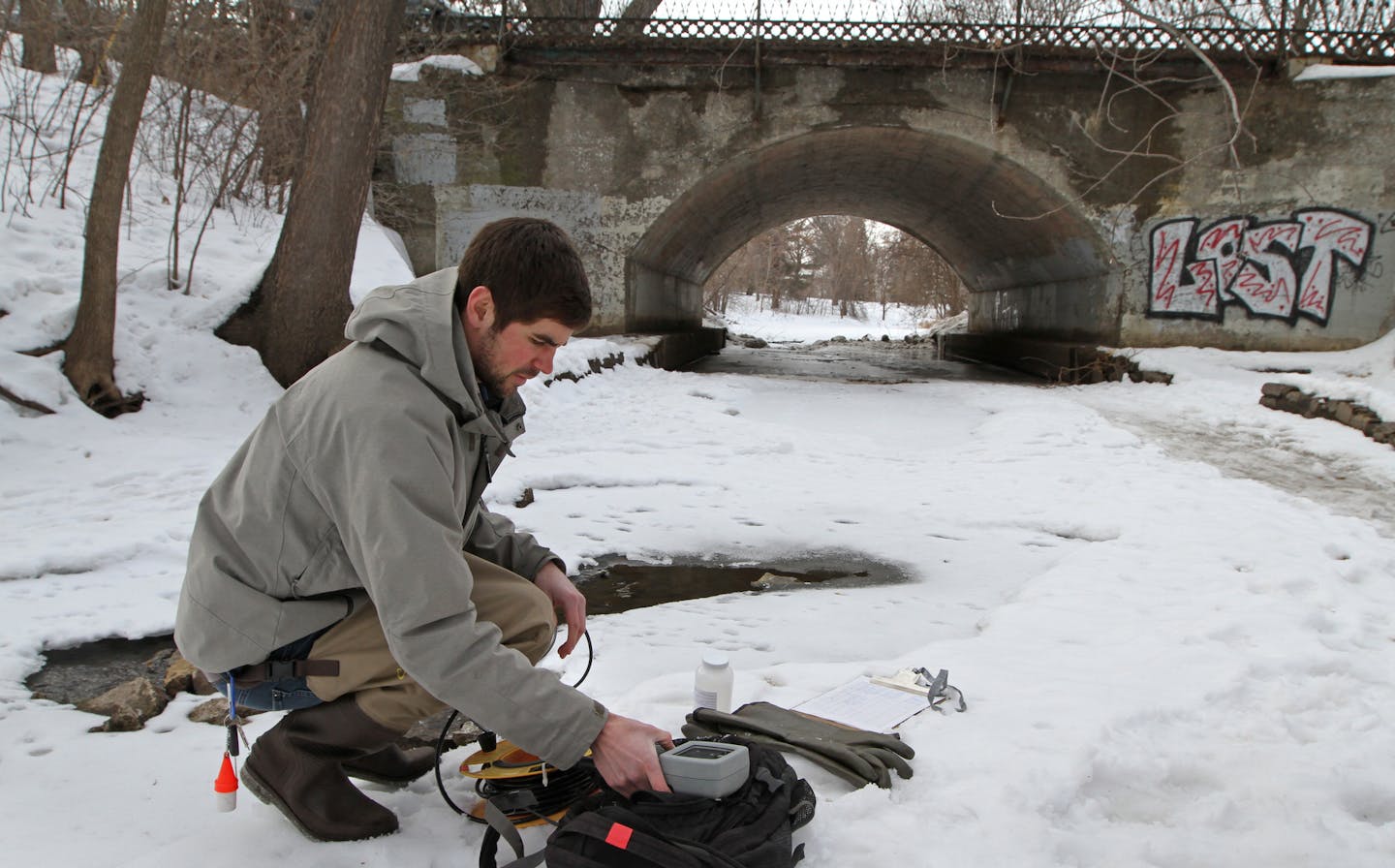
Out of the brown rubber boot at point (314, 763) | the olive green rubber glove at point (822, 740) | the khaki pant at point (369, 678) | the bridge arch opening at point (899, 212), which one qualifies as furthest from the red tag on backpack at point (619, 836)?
the bridge arch opening at point (899, 212)

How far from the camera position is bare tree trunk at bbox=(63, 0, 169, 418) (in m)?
6.46

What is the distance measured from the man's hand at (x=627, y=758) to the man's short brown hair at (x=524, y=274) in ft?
2.74

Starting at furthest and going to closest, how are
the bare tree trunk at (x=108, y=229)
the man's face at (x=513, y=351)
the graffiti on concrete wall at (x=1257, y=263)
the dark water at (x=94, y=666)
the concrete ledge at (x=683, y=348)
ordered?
the concrete ledge at (x=683, y=348) → the graffiti on concrete wall at (x=1257, y=263) → the bare tree trunk at (x=108, y=229) → the dark water at (x=94, y=666) → the man's face at (x=513, y=351)

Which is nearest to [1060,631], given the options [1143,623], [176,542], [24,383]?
[1143,623]

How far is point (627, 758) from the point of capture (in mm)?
1837

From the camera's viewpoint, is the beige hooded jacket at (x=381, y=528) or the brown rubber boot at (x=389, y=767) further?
the brown rubber boot at (x=389, y=767)

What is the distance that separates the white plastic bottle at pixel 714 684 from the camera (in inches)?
105

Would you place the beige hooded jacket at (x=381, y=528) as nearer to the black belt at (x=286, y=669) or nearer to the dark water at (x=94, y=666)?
the black belt at (x=286, y=669)

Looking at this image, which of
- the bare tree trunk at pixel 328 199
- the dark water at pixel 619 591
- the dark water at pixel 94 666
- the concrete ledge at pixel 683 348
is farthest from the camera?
the concrete ledge at pixel 683 348

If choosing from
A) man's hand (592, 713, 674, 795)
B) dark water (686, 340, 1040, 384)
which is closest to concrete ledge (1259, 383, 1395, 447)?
dark water (686, 340, 1040, 384)

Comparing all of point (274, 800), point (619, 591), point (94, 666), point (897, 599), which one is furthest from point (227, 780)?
point (897, 599)

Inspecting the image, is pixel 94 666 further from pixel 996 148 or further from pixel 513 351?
pixel 996 148

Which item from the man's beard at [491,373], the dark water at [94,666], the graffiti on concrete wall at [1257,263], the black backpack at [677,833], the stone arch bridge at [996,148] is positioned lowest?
the dark water at [94,666]

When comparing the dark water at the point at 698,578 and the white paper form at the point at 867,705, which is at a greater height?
the white paper form at the point at 867,705
